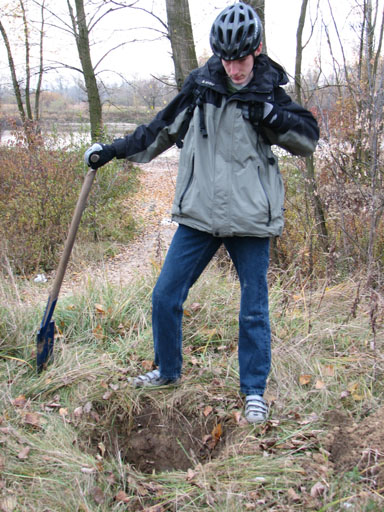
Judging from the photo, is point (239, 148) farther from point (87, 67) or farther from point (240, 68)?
point (87, 67)

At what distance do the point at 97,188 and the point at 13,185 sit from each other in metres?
1.31

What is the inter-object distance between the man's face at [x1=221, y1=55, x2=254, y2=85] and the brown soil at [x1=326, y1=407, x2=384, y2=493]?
191 cm

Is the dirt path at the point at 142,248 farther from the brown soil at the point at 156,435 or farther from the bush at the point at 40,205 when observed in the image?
the brown soil at the point at 156,435

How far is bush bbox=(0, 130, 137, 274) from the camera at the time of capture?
625 cm

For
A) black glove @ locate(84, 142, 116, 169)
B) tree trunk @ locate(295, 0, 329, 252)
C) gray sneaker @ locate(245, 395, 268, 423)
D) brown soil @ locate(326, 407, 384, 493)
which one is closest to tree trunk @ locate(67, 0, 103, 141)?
tree trunk @ locate(295, 0, 329, 252)

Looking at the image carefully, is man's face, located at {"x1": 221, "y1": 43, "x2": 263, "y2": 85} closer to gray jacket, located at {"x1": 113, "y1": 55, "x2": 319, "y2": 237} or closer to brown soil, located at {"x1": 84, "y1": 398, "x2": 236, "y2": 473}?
gray jacket, located at {"x1": 113, "y1": 55, "x2": 319, "y2": 237}

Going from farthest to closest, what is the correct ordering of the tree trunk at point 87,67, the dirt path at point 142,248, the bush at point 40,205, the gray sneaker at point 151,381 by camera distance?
1. the tree trunk at point 87,67
2. the bush at point 40,205
3. the dirt path at point 142,248
4. the gray sneaker at point 151,381

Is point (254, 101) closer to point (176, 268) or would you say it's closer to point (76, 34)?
point (176, 268)

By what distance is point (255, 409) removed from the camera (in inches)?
109

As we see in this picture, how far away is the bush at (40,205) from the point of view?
625 centimetres

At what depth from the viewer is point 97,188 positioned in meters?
7.68

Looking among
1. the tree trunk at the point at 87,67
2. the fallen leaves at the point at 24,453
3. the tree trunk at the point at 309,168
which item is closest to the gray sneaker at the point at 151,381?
the fallen leaves at the point at 24,453

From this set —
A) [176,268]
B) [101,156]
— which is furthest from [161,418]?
[101,156]

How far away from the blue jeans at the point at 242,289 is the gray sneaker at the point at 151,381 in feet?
1.06
